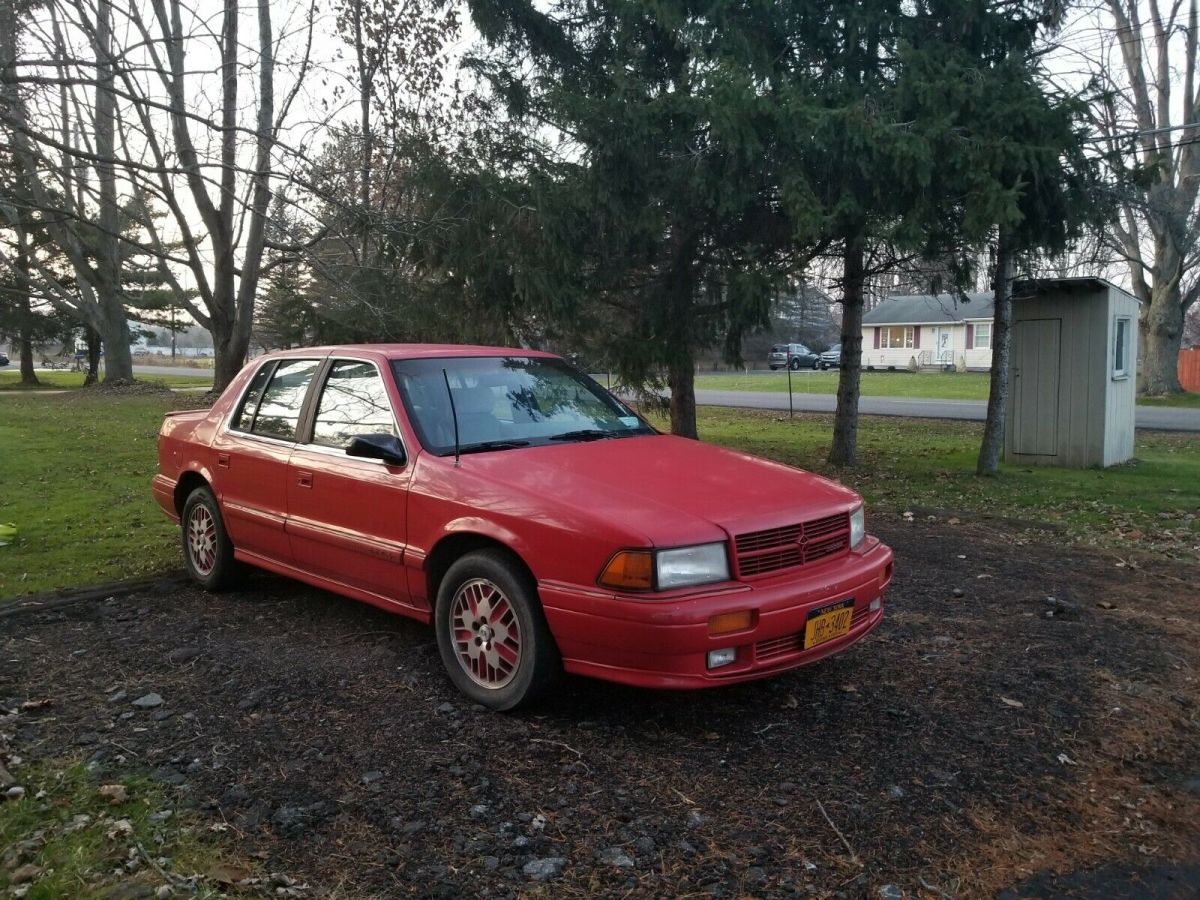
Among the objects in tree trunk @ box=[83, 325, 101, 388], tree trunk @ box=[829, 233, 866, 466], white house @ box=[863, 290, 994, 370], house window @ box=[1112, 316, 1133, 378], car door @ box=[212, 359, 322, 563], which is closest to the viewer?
car door @ box=[212, 359, 322, 563]

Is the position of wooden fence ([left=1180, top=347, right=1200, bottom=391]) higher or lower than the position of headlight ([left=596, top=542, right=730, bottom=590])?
higher

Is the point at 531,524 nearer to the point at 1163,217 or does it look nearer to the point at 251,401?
the point at 251,401

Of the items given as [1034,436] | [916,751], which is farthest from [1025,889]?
[1034,436]

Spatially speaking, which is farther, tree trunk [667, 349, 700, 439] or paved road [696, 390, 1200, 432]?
paved road [696, 390, 1200, 432]

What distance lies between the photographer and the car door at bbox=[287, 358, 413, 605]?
4.86 meters

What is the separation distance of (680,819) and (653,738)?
2.20 feet

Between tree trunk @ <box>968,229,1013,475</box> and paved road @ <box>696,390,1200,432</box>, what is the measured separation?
9180mm

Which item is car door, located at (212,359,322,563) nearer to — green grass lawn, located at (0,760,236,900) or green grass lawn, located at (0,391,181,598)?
green grass lawn, located at (0,391,181,598)

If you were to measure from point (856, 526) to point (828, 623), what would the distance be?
1.98ft

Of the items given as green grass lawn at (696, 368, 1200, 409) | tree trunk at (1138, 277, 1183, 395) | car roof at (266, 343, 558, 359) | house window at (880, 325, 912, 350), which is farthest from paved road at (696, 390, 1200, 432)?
house window at (880, 325, 912, 350)

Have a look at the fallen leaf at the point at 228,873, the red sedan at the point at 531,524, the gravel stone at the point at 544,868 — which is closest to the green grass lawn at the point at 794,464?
the red sedan at the point at 531,524

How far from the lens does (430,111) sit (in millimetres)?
12500

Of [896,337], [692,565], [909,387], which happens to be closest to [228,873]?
[692,565]

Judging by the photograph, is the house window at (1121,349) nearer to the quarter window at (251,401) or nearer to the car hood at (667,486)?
the car hood at (667,486)
